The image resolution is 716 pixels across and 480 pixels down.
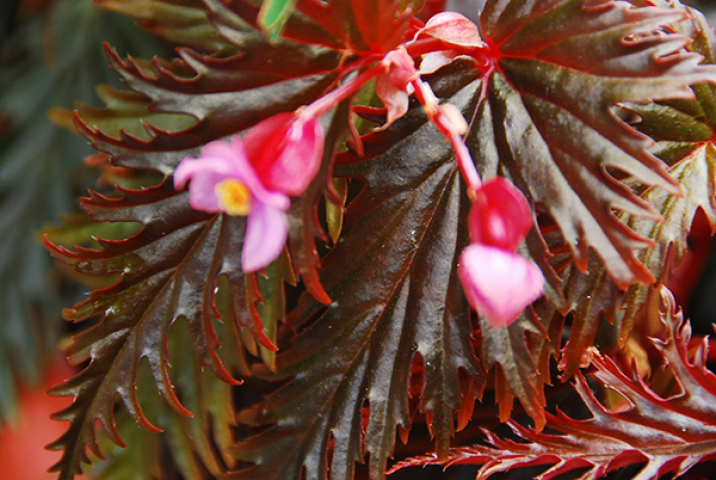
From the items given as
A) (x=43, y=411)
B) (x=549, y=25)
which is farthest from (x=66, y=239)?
(x=549, y=25)

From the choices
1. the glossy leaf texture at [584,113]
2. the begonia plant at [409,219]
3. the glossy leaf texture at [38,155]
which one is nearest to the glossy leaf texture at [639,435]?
the begonia plant at [409,219]

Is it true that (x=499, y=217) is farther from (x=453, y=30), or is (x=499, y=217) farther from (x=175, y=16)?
(x=175, y=16)

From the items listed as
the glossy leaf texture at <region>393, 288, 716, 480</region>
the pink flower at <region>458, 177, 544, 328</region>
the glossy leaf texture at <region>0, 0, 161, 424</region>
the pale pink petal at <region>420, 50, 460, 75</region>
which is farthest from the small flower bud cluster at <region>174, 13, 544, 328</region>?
the glossy leaf texture at <region>0, 0, 161, 424</region>

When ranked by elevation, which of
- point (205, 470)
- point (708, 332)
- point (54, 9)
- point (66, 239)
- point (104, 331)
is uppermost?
point (54, 9)

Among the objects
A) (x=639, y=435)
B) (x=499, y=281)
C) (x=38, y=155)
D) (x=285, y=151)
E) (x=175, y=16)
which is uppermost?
(x=38, y=155)

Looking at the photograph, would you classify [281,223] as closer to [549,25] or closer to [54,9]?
[549,25]

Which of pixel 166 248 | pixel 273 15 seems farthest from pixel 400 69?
pixel 166 248
